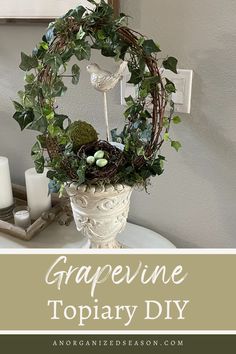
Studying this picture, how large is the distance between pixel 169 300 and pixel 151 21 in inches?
23.0

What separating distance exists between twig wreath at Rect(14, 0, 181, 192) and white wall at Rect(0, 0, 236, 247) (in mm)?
142

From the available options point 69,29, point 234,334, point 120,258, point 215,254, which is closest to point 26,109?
point 69,29

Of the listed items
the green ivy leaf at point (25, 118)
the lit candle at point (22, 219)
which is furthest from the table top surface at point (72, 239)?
the green ivy leaf at point (25, 118)

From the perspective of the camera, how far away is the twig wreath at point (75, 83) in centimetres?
66

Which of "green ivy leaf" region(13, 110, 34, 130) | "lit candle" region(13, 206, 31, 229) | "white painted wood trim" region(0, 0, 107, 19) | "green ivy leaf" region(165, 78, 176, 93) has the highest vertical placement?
"white painted wood trim" region(0, 0, 107, 19)

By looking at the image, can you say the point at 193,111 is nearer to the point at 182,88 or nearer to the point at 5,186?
the point at 182,88

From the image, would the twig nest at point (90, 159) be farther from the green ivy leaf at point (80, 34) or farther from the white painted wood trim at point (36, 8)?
the white painted wood trim at point (36, 8)

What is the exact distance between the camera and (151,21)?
86cm

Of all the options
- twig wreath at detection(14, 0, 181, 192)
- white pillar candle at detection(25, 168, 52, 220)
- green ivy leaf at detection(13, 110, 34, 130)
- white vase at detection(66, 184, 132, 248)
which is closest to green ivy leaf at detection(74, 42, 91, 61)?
twig wreath at detection(14, 0, 181, 192)

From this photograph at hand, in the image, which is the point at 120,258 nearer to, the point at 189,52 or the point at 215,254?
the point at 215,254

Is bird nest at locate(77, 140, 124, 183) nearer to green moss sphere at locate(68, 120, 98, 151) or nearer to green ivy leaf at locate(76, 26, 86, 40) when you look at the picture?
green moss sphere at locate(68, 120, 98, 151)

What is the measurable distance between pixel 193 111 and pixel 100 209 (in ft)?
1.05

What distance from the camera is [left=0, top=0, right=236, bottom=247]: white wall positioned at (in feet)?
2.67

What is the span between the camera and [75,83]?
0.73m
